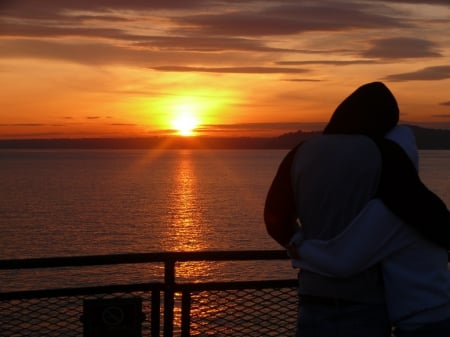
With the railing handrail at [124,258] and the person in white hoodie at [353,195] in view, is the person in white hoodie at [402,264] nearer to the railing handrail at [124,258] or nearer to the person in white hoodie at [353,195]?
the person in white hoodie at [353,195]

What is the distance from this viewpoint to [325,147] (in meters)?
3.09

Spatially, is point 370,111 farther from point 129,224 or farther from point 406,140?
point 129,224

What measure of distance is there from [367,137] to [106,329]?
256 centimetres

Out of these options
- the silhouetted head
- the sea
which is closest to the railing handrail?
the silhouetted head

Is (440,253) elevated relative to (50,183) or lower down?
lower down

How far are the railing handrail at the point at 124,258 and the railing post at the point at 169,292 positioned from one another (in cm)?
5

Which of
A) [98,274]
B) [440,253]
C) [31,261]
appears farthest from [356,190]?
[98,274]

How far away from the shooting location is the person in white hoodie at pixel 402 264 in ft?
9.78

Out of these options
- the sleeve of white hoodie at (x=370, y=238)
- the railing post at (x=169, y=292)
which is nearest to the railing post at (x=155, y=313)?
the railing post at (x=169, y=292)

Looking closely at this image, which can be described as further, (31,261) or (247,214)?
(247,214)

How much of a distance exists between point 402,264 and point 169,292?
2274 millimetres

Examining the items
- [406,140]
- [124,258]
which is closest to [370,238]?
[406,140]

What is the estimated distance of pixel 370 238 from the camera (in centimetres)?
299

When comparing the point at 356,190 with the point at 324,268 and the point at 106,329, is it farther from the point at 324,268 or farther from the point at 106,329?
the point at 106,329
